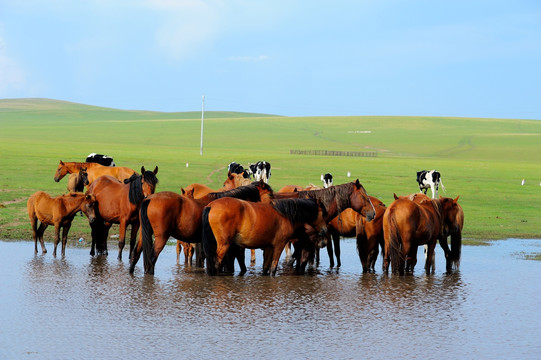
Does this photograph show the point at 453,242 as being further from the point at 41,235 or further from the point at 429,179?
the point at 429,179

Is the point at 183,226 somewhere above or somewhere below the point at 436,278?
above

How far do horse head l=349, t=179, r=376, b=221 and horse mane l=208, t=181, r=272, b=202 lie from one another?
5.70ft

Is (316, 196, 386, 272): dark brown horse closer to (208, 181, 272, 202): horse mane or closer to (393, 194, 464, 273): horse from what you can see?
(393, 194, 464, 273): horse

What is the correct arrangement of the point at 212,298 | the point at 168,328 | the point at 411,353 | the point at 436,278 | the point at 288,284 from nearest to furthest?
the point at 411,353
the point at 168,328
the point at 212,298
the point at 288,284
the point at 436,278

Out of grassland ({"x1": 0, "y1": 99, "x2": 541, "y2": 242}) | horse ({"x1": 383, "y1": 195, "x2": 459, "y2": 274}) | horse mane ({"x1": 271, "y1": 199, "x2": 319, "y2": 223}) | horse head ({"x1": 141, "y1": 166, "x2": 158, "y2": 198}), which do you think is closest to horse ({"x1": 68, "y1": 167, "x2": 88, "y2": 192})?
grassland ({"x1": 0, "y1": 99, "x2": 541, "y2": 242})

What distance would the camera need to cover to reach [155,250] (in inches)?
491

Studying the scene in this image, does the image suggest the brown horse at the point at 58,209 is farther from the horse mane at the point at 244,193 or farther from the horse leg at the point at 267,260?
the horse leg at the point at 267,260

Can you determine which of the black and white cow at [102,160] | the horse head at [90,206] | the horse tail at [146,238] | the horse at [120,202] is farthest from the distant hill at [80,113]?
the horse tail at [146,238]

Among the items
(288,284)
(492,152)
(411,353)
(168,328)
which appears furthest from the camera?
(492,152)

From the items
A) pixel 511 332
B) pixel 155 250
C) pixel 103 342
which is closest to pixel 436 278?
pixel 511 332

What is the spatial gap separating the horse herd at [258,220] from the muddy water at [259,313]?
464mm

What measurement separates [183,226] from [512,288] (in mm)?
5775

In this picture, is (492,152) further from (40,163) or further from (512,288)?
Result: (512,288)

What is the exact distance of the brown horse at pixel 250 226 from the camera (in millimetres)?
12031
